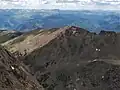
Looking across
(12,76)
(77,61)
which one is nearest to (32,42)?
(77,61)

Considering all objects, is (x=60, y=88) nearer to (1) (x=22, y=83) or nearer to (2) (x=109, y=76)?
(2) (x=109, y=76)

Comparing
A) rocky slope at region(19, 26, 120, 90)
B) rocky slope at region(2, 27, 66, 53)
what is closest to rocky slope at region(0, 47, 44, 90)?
rocky slope at region(19, 26, 120, 90)

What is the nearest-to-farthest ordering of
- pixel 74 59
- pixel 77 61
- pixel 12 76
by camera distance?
pixel 12 76 → pixel 77 61 → pixel 74 59

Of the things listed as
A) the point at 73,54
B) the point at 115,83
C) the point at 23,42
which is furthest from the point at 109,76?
the point at 23,42

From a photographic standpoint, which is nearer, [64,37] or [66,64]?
[66,64]

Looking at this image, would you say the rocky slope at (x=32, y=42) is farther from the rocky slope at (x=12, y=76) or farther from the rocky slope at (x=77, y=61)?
the rocky slope at (x=12, y=76)

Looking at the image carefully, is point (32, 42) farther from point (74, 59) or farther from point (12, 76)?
point (12, 76)

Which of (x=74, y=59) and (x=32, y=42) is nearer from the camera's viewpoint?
(x=74, y=59)

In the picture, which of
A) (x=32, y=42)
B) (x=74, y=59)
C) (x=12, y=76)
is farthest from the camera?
(x=32, y=42)
